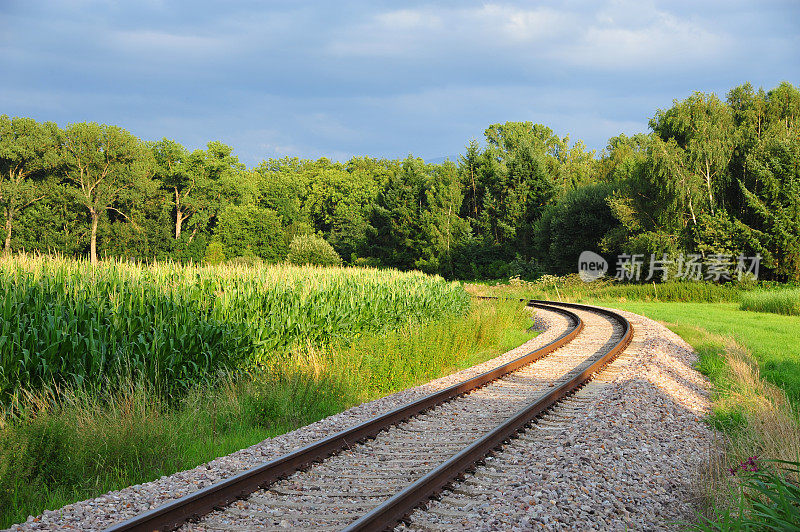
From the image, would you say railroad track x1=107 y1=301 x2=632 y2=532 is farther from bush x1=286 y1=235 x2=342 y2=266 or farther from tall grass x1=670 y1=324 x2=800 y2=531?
bush x1=286 y1=235 x2=342 y2=266

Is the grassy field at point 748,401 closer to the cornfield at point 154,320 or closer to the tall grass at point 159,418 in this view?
the tall grass at point 159,418

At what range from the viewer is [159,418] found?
6961 mm

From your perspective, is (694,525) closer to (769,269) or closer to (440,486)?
(440,486)

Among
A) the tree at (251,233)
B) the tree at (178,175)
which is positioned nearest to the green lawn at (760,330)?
the tree at (251,233)

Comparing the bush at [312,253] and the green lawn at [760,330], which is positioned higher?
the bush at [312,253]

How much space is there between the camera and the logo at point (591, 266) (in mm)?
45781

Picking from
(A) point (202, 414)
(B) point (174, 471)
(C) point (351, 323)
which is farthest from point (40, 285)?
(C) point (351, 323)

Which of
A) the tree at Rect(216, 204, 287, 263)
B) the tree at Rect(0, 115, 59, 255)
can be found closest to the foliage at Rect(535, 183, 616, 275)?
the tree at Rect(216, 204, 287, 263)

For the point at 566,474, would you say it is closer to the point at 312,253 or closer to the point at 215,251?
the point at 312,253

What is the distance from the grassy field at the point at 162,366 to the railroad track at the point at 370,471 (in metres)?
1.31

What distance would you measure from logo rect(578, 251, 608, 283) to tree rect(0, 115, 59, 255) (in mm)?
47676

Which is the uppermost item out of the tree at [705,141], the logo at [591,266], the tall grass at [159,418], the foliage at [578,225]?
the tree at [705,141]

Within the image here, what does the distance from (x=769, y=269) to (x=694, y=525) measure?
41.2 metres

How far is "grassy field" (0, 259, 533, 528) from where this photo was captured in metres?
5.86
